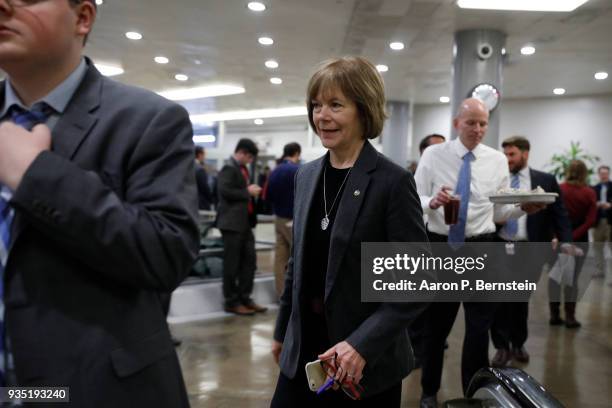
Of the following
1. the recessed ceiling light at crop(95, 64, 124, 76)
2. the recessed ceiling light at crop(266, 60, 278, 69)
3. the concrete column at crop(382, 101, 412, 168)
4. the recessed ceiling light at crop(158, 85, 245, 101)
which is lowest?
the concrete column at crop(382, 101, 412, 168)

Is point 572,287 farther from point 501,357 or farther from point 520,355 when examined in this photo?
point 501,357

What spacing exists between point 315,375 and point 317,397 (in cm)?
20

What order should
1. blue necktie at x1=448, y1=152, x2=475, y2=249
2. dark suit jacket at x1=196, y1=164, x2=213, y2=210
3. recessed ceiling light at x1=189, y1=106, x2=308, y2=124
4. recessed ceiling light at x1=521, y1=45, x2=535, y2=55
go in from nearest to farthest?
blue necktie at x1=448, y1=152, x2=475, y2=249, dark suit jacket at x1=196, y1=164, x2=213, y2=210, recessed ceiling light at x1=521, y1=45, x2=535, y2=55, recessed ceiling light at x1=189, y1=106, x2=308, y2=124

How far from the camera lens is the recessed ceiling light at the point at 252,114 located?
18.0 metres

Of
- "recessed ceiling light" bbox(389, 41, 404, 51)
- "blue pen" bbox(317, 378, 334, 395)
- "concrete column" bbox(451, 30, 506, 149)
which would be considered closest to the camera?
"blue pen" bbox(317, 378, 334, 395)

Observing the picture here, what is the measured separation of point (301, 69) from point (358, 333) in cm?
1045

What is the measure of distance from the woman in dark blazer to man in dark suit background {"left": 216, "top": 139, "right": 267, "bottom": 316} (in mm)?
4129

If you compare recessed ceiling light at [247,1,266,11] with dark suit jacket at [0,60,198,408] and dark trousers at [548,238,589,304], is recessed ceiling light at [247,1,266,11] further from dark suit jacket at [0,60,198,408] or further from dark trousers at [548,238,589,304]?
dark suit jacket at [0,60,198,408]

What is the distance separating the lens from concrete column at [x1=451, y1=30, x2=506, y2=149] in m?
8.30

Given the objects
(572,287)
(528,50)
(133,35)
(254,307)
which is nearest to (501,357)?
(572,287)

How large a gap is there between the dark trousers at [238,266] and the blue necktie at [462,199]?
120 inches

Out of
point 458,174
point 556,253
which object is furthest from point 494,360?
point 458,174

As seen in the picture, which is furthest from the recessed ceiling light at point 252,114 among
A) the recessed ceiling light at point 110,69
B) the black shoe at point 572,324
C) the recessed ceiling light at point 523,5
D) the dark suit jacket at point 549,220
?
the dark suit jacket at point 549,220

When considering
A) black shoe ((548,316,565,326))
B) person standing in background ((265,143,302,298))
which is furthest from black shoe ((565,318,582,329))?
person standing in background ((265,143,302,298))
